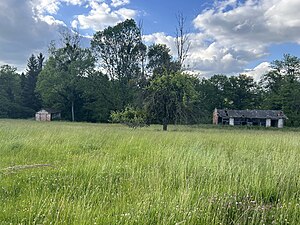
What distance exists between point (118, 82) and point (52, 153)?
49917mm

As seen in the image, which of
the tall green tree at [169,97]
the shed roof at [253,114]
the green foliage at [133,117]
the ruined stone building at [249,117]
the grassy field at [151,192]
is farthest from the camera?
the ruined stone building at [249,117]

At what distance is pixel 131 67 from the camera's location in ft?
187

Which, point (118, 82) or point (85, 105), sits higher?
point (118, 82)

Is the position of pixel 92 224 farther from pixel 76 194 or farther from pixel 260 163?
pixel 260 163

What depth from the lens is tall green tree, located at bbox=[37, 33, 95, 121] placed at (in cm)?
5559

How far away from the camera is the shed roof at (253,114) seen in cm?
6407

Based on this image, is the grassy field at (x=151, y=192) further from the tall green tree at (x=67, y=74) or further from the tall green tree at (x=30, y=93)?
the tall green tree at (x=30, y=93)

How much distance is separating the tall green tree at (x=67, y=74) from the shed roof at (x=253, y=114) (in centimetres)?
3394

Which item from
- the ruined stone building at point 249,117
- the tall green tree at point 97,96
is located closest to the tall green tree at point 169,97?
the tall green tree at point 97,96

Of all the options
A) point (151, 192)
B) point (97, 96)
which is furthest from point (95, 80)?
point (151, 192)

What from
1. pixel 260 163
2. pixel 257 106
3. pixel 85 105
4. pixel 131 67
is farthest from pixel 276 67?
pixel 260 163

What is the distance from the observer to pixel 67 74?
5547cm

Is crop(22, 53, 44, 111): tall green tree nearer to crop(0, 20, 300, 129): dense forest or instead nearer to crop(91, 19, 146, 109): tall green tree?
crop(0, 20, 300, 129): dense forest

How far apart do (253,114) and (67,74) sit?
4412 cm
